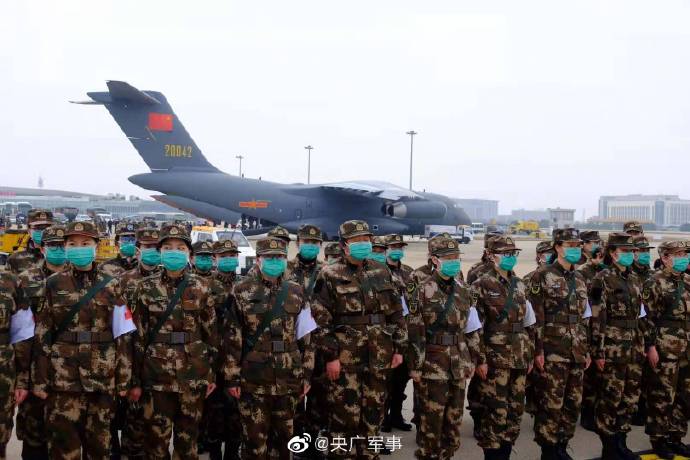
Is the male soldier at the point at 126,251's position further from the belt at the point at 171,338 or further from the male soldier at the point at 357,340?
the male soldier at the point at 357,340

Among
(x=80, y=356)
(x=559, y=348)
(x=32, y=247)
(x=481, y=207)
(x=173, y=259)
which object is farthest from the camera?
(x=481, y=207)

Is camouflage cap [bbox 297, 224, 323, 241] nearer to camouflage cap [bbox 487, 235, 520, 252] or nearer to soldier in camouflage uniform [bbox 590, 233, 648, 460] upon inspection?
camouflage cap [bbox 487, 235, 520, 252]

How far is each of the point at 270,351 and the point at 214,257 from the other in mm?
1755

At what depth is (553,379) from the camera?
208 inches

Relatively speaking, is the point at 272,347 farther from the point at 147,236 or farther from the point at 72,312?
the point at 147,236

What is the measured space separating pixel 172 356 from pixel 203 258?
60.8 inches

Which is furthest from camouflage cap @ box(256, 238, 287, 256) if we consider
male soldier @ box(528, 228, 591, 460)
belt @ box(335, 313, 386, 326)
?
male soldier @ box(528, 228, 591, 460)

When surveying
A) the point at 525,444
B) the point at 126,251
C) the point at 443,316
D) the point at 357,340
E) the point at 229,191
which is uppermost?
the point at 229,191

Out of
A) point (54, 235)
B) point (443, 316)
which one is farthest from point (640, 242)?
point (54, 235)

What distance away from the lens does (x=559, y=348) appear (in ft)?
17.5

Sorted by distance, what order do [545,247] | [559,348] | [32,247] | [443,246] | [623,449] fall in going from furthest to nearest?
1. [545,247]
2. [32,247]
3. [623,449]
4. [559,348]
5. [443,246]

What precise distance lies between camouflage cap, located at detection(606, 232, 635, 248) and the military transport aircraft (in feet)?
73.0

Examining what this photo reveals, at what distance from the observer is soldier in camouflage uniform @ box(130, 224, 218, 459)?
420 cm

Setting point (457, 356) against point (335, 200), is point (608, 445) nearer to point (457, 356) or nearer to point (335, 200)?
point (457, 356)
